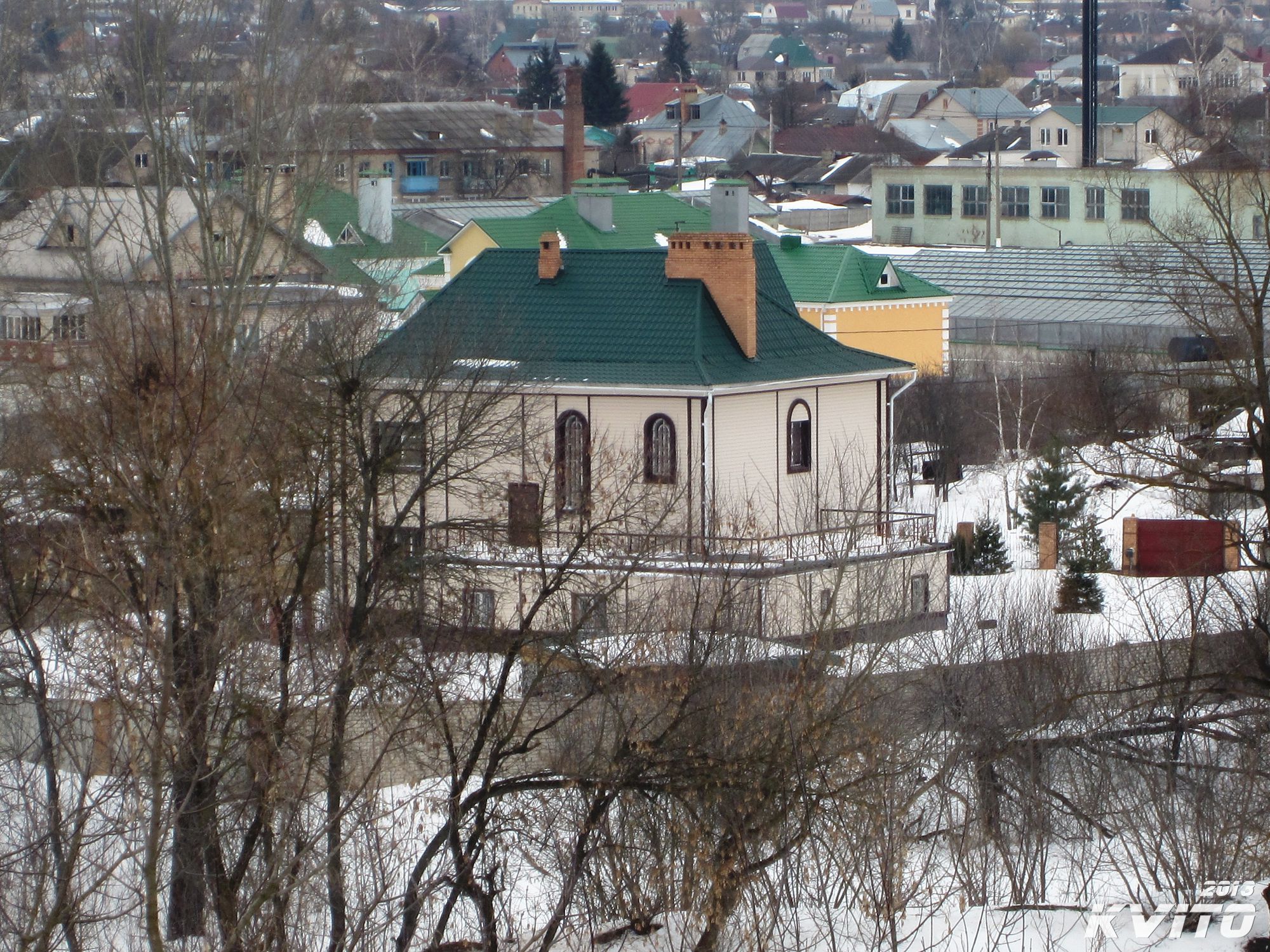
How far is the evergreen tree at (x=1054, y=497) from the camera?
27469 mm

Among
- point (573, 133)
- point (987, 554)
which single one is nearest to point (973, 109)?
point (573, 133)

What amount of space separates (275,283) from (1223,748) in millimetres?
18014

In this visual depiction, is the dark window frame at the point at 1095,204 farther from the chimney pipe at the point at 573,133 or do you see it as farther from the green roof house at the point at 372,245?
the green roof house at the point at 372,245

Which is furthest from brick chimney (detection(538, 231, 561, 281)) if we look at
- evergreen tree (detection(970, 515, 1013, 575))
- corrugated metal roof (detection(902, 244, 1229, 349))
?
corrugated metal roof (detection(902, 244, 1229, 349))

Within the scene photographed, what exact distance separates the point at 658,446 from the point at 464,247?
1909cm

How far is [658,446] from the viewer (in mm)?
22766

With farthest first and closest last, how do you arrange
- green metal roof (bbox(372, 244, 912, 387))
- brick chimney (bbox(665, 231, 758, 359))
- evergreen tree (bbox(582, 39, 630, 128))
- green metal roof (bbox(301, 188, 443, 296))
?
evergreen tree (bbox(582, 39, 630, 128)) → green metal roof (bbox(301, 188, 443, 296)) → brick chimney (bbox(665, 231, 758, 359)) → green metal roof (bbox(372, 244, 912, 387))

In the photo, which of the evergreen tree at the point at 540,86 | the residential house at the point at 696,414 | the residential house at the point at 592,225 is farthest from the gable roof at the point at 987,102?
the residential house at the point at 696,414

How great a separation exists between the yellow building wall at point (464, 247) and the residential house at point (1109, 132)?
30.5 m

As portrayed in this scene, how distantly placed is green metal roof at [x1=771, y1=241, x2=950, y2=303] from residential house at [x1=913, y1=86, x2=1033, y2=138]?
226 ft

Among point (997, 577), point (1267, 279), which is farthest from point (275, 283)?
point (1267, 279)

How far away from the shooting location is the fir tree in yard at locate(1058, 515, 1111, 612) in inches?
901

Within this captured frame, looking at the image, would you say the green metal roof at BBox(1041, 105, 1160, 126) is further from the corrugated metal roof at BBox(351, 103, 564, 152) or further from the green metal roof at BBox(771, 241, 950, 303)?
the green metal roof at BBox(771, 241, 950, 303)

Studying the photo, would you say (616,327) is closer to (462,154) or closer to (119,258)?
(119,258)
